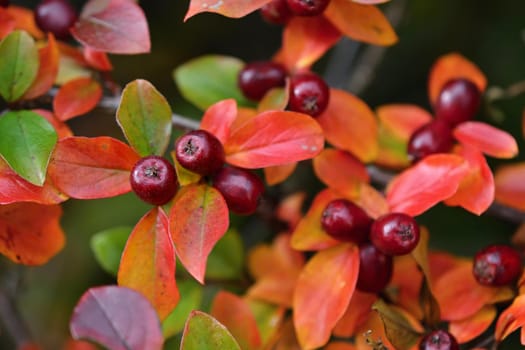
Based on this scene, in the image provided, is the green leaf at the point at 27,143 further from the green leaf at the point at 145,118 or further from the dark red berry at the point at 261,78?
the dark red berry at the point at 261,78

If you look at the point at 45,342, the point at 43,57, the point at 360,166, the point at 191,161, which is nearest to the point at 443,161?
the point at 360,166

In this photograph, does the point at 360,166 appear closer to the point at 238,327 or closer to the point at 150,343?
the point at 238,327

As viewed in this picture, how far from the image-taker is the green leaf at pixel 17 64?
3.51ft

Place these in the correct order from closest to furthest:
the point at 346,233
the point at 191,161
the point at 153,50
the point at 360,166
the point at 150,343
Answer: the point at 150,343 < the point at 191,161 < the point at 346,233 < the point at 360,166 < the point at 153,50

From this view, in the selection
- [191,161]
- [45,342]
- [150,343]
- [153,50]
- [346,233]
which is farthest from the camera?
[153,50]

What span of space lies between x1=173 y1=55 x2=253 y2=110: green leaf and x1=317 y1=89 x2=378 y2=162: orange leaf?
0.21 m

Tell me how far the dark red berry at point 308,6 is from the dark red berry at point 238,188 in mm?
280

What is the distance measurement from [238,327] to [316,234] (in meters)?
0.21

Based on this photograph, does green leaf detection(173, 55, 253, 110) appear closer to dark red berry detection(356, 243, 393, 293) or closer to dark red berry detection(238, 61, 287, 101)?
dark red berry detection(238, 61, 287, 101)

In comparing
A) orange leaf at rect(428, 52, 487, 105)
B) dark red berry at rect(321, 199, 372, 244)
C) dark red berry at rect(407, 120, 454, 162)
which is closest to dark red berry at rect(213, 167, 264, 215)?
dark red berry at rect(321, 199, 372, 244)

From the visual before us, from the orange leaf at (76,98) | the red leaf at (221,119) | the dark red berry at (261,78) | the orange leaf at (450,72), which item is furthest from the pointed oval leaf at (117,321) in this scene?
the orange leaf at (450,72)

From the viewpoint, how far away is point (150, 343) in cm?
80

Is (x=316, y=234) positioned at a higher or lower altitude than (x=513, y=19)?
higher

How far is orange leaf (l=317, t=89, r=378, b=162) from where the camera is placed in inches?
46.7
